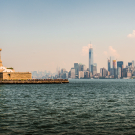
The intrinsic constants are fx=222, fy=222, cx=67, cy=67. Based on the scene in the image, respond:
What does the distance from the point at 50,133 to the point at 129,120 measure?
1013cm

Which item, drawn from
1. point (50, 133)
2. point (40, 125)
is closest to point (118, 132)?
point (50, 133)

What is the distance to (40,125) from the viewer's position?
74.9 ft

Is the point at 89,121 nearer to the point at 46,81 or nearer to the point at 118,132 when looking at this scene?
the point at 118,132

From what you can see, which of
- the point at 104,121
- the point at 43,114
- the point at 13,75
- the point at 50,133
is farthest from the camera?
the point at 13,75

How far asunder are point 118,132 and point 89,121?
4.88 metres

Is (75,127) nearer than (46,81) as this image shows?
Yes

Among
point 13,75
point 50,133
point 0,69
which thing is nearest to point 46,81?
point 13,75

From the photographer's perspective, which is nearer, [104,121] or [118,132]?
[118,132]

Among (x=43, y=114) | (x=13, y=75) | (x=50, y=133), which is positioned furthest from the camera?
(x=13, y=75)

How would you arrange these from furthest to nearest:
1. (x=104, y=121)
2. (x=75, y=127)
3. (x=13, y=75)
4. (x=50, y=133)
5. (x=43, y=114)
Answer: (x=13, y=75), (x=43, y=114), (x=104, y=121), (x=75, y=127), (x=50, y=133)

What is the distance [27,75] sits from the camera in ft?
468

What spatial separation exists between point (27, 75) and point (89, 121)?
12119cm

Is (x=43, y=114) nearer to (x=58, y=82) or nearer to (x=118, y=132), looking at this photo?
(x=118, y=132)

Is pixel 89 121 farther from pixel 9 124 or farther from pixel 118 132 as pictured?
pixel 9 124
